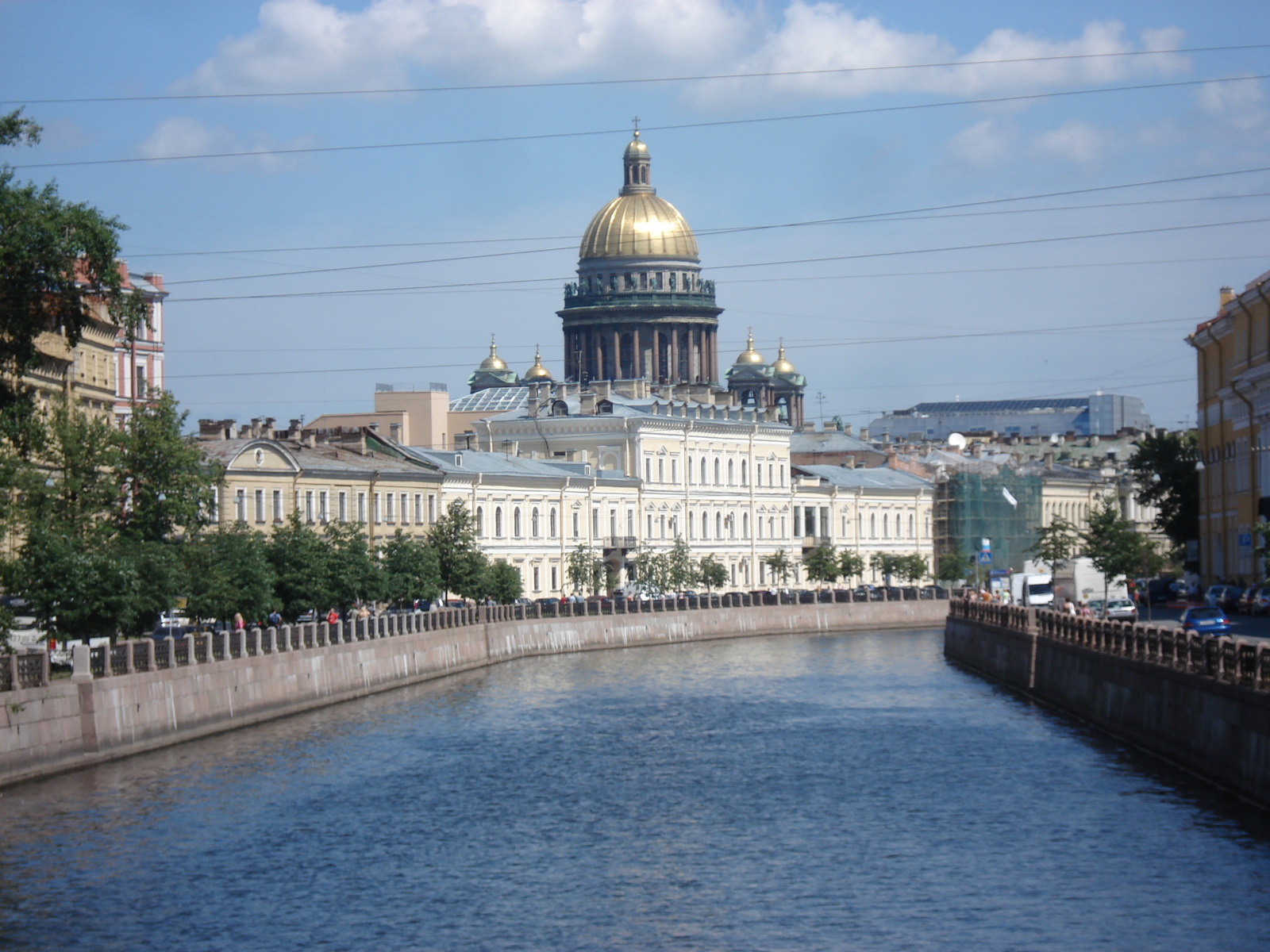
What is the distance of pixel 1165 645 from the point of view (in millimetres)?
29125

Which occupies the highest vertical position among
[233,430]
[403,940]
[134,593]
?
[233,430]

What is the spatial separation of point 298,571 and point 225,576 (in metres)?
6.64

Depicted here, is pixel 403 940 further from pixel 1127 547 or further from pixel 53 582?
pixel 1127 547

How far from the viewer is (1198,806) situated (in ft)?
83.4

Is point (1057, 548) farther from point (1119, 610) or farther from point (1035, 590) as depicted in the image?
point (1119, 610)

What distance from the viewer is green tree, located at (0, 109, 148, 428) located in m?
31.8

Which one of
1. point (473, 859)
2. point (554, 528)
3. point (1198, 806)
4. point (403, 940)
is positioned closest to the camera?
point (403, 940)

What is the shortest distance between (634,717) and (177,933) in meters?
20.7

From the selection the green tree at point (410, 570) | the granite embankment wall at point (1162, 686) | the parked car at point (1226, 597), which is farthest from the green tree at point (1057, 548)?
the granite embankment wall at point (1162, 686)

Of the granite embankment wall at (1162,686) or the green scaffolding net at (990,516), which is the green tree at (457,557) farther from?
the green scaffolding net at (990,516)

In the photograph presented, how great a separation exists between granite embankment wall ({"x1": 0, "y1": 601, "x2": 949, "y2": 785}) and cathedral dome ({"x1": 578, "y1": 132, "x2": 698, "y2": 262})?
2542 inches

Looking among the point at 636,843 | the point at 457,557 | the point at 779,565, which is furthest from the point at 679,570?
the point at 636,843

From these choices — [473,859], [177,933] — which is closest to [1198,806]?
[473,859]

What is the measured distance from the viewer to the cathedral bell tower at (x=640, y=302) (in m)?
128
